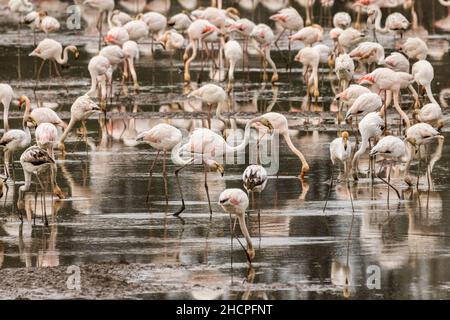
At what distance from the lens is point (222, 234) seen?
1342cm

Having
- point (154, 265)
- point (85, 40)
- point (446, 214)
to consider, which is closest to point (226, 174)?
point (446, 214)

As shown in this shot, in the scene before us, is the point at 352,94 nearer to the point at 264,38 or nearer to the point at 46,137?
the point at 46,137

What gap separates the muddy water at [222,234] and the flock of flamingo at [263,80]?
0.32 m

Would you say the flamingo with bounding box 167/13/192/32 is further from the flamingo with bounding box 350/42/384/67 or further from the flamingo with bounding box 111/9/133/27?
the flamingo with bounding box 350/42/384/67

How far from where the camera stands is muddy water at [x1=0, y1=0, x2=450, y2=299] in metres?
11.5

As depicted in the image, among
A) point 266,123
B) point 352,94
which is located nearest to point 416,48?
point 352,94

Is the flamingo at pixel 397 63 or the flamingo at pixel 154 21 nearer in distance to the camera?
the flamingo at pixel 397 63

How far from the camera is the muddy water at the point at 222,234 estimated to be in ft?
37.8

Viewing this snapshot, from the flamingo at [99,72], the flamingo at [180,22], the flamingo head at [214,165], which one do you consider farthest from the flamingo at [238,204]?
the flamingo at [180,22]

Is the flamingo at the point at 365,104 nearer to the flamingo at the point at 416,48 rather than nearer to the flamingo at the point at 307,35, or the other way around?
the flamingo at the point at 416,48

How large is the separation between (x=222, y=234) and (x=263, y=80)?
11655 millimetres
